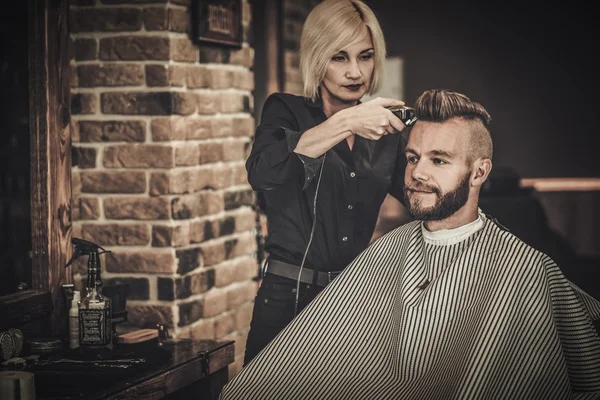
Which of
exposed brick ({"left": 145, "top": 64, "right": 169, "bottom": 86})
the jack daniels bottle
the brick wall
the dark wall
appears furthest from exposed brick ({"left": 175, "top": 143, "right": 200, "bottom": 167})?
the dark wall

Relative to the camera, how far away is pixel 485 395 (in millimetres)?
1954

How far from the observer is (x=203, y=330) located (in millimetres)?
2904

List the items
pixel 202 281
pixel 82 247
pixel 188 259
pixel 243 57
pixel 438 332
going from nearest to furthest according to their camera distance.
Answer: pixel 438 332
pixel 82 247
pixel 188 259
pixel 202 281
pixel 243 57

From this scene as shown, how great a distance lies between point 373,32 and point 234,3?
2.85 feet

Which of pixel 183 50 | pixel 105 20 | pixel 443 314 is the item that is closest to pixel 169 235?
pixel 183 50

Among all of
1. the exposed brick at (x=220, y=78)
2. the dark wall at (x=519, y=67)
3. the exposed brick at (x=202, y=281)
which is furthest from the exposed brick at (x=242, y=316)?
the dark wall at (x=519, y=67)

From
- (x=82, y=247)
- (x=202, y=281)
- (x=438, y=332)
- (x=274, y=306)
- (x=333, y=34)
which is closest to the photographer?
(x=438, y=332)

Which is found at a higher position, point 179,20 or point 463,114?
point 179,20

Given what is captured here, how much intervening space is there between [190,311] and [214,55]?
877 millimetres

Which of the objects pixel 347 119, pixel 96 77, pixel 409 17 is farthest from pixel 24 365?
pixel 409 17

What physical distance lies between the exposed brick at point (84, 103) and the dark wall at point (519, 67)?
630 cm

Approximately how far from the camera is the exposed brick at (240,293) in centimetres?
Answer: 308

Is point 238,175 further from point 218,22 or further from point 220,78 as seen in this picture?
point 218,22

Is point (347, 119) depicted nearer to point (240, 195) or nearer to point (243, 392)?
point (243, 392)
